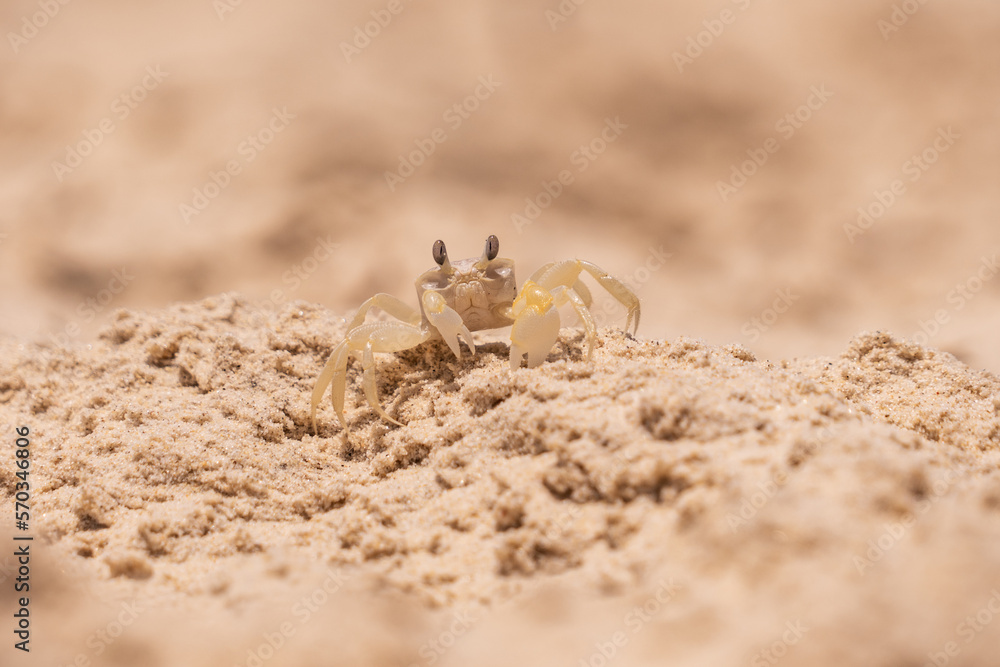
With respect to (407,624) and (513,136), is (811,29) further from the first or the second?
(407,624)

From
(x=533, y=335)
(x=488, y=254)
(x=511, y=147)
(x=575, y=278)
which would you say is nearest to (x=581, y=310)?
(x=533, y=335)

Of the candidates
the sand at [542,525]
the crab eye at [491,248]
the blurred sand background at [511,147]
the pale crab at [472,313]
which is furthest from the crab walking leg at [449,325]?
the blurred sand background at [511,147]

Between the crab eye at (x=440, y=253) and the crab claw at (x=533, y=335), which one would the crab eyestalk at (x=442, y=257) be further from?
the crab claw at (x=533, y=335)

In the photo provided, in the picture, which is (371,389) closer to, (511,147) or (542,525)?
(542,525)

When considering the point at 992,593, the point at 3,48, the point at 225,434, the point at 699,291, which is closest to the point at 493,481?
the point at 992,593

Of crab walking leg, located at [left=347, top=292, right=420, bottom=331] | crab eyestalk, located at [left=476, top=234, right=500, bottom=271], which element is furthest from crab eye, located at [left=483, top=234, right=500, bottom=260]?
crab walking leg, located at [left=347, top=292, right=420, bottom=331]

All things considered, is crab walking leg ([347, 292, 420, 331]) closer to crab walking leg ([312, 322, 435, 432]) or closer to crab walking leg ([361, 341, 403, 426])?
crab walking leg ([312, 322, 435, 432])
